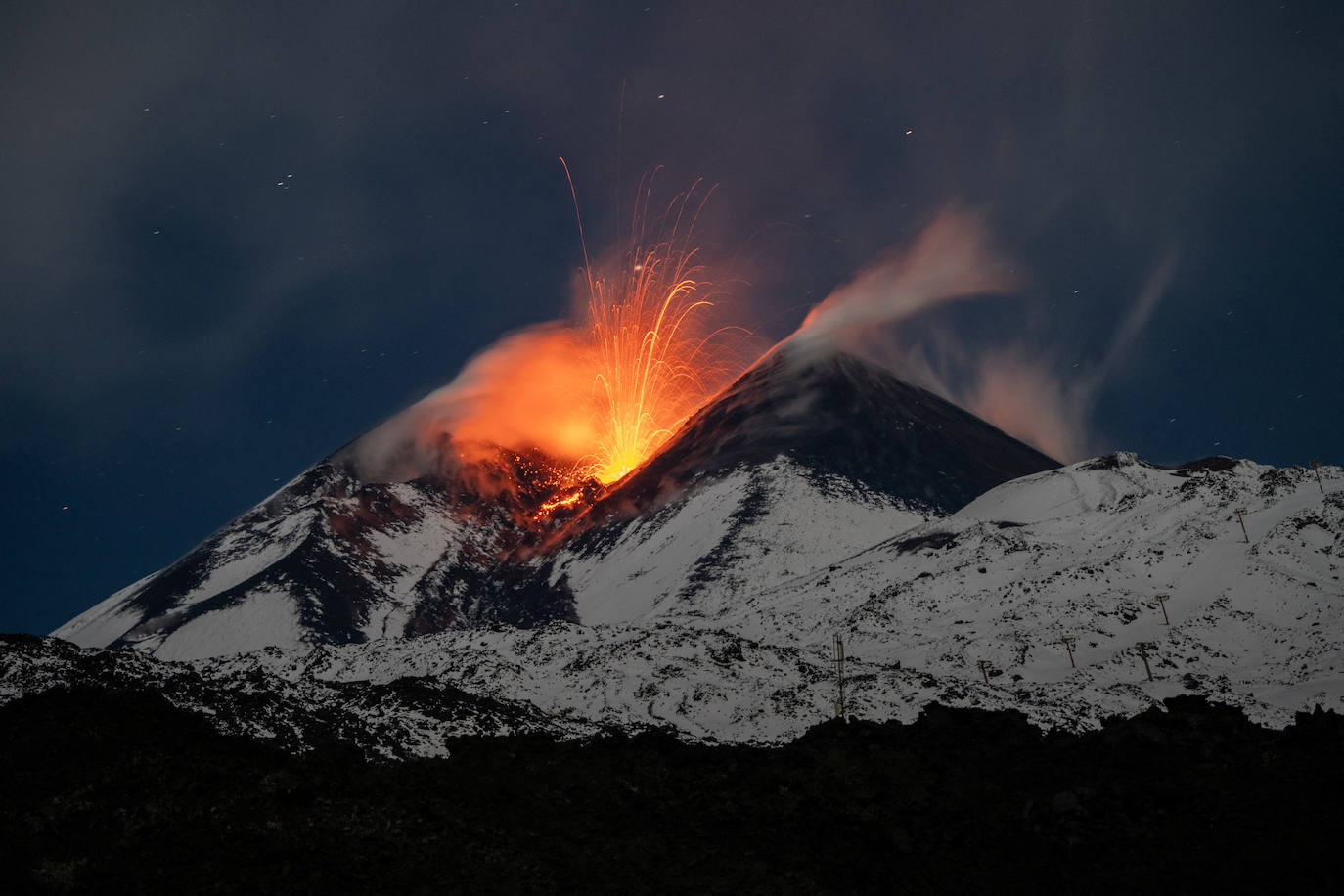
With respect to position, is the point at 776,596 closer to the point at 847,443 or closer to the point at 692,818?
the point at 847,443

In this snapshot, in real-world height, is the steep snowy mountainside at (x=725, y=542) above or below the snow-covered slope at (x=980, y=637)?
above

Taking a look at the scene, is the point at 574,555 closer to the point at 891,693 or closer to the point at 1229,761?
the point at 891,693

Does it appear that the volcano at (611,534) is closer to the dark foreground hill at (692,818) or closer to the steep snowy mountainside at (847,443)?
the steep snowy mountainside at (847,443)

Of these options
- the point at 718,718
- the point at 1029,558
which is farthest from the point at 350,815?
the point at 1029,558

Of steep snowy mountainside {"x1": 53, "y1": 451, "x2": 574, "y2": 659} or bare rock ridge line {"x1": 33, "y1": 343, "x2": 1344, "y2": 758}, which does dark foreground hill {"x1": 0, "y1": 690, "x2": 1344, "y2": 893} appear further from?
steep snowy mountainside {"x1": 53, "y1": 451, "x2": 574, "y2": 659}

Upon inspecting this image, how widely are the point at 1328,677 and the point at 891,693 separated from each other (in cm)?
2412

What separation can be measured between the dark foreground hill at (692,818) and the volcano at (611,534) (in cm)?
9055

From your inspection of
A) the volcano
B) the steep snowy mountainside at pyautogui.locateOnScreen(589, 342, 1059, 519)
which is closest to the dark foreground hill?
the volcano

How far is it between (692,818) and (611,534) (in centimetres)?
13847

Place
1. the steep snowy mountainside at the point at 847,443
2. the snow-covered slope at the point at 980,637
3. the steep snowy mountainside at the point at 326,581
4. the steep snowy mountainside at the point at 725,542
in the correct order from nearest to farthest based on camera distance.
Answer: the snow-covered slope at the point at 980,637 < the steep snowy mountainside at the point at 725,542 < the steep snowy mountainside at the point at 326,581 < the steep snowy mountainside at the point at 847,443

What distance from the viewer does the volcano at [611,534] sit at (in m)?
125

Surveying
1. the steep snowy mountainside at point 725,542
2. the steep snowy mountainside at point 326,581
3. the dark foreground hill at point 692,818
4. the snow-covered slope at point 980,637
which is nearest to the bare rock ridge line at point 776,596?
the snow-covered slope at point 980,637

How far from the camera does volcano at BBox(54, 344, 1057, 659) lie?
125125 millimetres

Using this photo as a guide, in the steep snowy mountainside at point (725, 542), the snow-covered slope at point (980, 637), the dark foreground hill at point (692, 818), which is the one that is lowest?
the dark foreground hill at point (692, 818)
